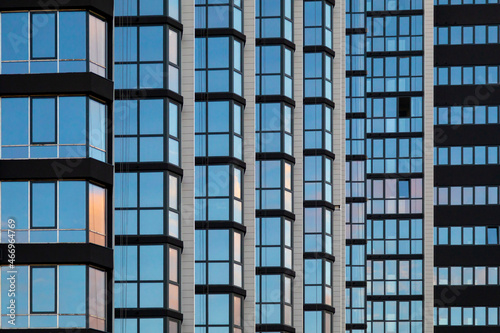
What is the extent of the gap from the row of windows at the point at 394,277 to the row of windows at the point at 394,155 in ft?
26.4

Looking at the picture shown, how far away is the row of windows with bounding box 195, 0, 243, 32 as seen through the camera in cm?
6306

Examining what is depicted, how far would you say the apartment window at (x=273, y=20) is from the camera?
232ft

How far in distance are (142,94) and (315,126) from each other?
953 inches

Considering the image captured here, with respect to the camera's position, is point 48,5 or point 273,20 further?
point 273,20

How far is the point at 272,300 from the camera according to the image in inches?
2736

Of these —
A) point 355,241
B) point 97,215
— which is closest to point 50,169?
point 97,215

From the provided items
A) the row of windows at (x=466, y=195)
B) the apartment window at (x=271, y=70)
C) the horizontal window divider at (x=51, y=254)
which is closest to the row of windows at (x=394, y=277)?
the row of windows at (x=466, y=195)

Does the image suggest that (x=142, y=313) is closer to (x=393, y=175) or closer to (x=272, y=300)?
(x=272, y=300)

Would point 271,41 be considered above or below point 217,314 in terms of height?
above

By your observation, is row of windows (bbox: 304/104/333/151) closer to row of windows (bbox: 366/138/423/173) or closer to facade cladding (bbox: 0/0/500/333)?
facade cladding (bbox: 0/0/500/333)

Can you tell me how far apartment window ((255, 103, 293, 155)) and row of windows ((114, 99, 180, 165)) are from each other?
16.9m

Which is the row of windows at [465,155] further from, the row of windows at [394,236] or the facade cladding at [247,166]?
the row of windows at [394,236]

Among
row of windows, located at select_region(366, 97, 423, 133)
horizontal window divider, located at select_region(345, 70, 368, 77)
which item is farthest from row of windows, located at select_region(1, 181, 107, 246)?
row of windows, located at select_region(366, 97, 423, 133)

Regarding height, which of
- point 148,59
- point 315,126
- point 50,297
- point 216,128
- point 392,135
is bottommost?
point 50,297
